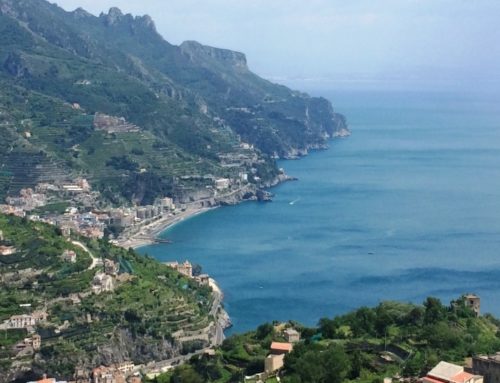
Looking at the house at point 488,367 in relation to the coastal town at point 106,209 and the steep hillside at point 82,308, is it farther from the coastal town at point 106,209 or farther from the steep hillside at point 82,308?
the coastal town at point 106,209

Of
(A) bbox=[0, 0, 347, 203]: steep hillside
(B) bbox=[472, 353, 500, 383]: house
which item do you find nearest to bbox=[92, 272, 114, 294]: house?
(B) bbox=[472, 353, 500, 383]: house

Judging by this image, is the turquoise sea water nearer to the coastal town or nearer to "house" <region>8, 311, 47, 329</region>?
the coastal town

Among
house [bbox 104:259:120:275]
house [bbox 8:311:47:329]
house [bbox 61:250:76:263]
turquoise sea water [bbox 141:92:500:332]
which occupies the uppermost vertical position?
house [bbox 61:250:76:263]

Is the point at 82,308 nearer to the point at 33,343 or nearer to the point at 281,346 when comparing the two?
the point at 33,343

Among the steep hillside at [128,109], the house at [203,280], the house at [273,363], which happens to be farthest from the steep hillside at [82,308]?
the steep hillside at [128,109]

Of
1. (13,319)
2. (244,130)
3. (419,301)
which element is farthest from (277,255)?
(244,130)
